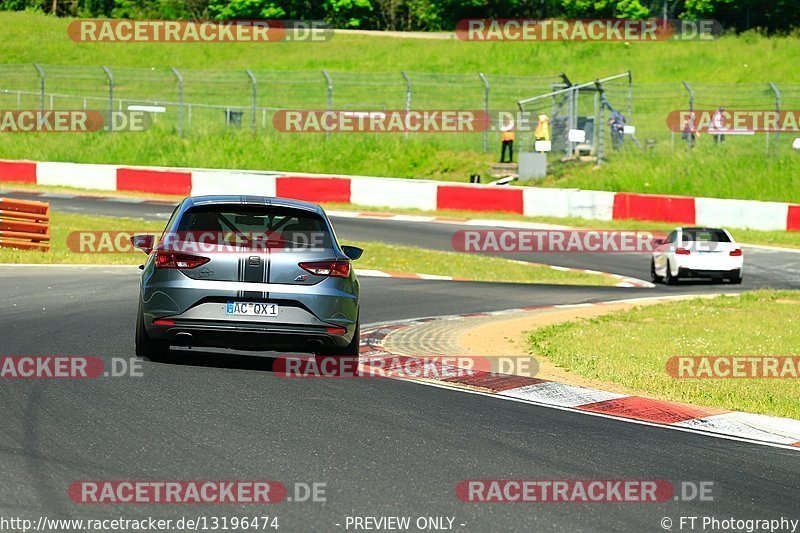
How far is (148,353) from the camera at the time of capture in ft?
35.3

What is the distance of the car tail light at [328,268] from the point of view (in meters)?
10.3

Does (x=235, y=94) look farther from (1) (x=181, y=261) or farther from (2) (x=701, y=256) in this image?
(1) (x=181, y=261)

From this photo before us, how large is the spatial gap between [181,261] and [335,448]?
317cm

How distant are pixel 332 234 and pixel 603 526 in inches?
196

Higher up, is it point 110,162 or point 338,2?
point 338,2

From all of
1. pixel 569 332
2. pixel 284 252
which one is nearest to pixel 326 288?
pixel 284 252

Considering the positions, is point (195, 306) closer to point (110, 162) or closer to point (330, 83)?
point (330, 83)

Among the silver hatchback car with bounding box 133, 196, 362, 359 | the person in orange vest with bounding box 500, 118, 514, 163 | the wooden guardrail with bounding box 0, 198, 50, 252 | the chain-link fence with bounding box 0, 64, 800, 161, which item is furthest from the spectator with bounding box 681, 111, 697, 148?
the silver hatchback car with bounding box 133, 196, 362, 359

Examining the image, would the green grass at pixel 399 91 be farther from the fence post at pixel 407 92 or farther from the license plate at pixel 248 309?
the license plate at pixel 248 309

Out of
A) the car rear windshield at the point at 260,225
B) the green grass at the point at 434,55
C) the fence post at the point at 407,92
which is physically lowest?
the car rear windshield at the point at 260,225

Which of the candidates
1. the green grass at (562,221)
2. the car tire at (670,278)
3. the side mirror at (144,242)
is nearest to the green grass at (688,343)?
the car tire at (670,278)

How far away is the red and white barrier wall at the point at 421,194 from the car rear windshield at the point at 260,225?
21337 mm

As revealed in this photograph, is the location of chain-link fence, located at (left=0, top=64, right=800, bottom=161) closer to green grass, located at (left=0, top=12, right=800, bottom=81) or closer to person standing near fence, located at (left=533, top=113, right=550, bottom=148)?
person standing near fence, located at (left=533, top=113, right=550, bottom=148)

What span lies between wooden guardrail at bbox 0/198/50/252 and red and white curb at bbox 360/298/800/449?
37.4ft
